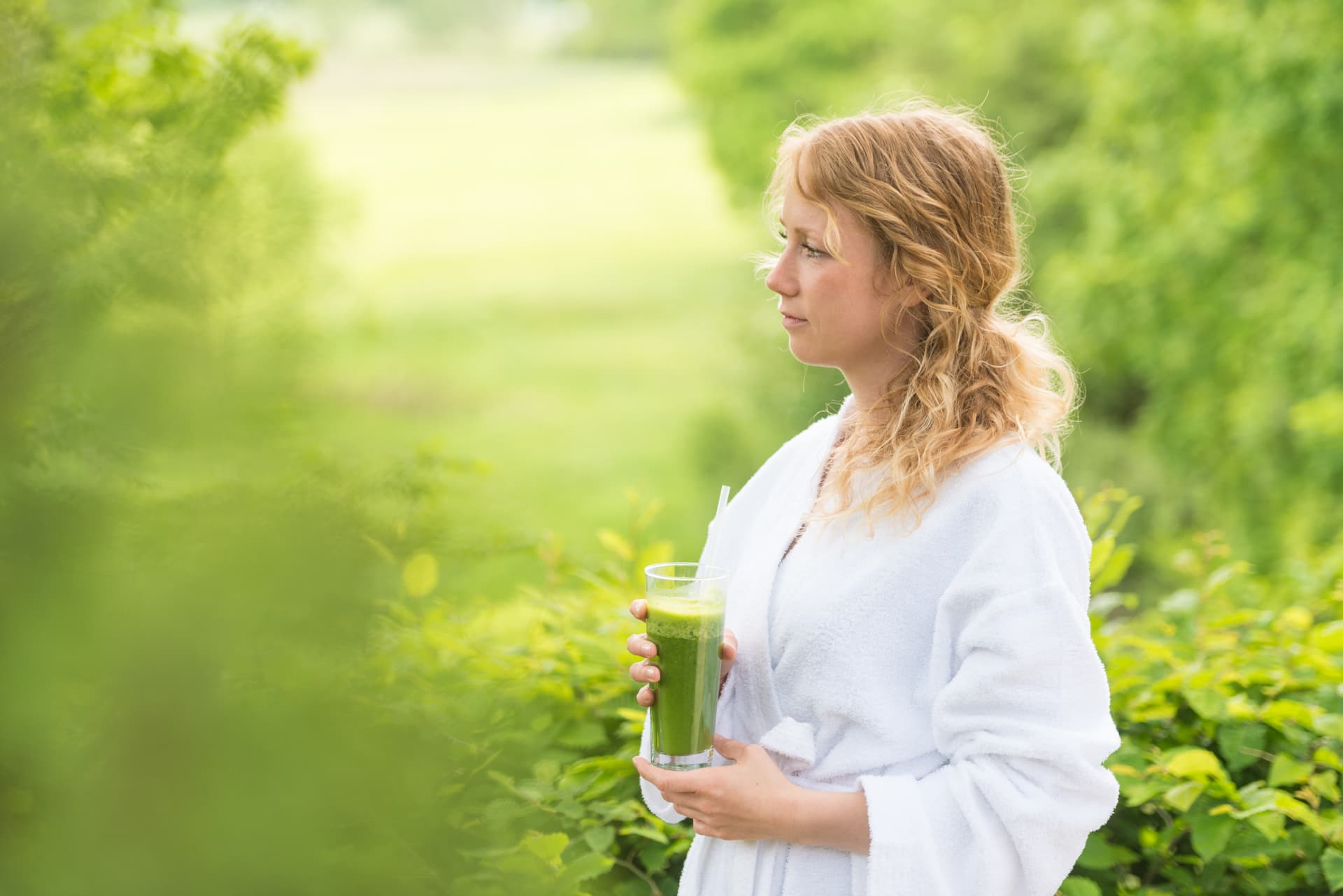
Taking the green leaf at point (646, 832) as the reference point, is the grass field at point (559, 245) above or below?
above

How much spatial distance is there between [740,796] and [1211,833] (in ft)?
3.70

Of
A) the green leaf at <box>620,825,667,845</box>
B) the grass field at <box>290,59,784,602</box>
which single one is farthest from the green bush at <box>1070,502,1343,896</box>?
the grass field at <box>290,59,784,602</box>

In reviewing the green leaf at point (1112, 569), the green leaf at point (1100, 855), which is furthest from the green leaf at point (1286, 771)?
the green leaf at point (1112, 569)

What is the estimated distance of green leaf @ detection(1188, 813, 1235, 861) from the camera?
2.20 metres

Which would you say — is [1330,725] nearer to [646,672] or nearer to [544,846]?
[646,672]

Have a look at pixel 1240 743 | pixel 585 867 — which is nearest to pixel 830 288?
pixel 585 867

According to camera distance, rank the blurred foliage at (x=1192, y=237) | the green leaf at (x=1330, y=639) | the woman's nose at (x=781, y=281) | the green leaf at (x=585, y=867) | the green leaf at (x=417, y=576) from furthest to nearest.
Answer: the blurred foliage at (x=1192, y=237)
the green leaf at (x=1330, y=639)
the woman's nose at (x=781, y=281)
the green leaf at (x=585, y=867)
the green leaf at (x=417, y=576)

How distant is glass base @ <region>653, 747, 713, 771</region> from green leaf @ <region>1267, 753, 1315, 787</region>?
47.6 inches

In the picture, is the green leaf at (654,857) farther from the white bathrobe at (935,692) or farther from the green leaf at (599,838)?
the white bathrobe at (935,692)

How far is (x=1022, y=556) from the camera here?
1517mm

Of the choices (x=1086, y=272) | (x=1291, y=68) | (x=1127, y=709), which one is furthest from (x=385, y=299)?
(x=1127, y=709)

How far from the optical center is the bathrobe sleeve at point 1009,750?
4.79 feet

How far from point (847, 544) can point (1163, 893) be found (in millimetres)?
1179

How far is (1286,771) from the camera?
2.25 m
